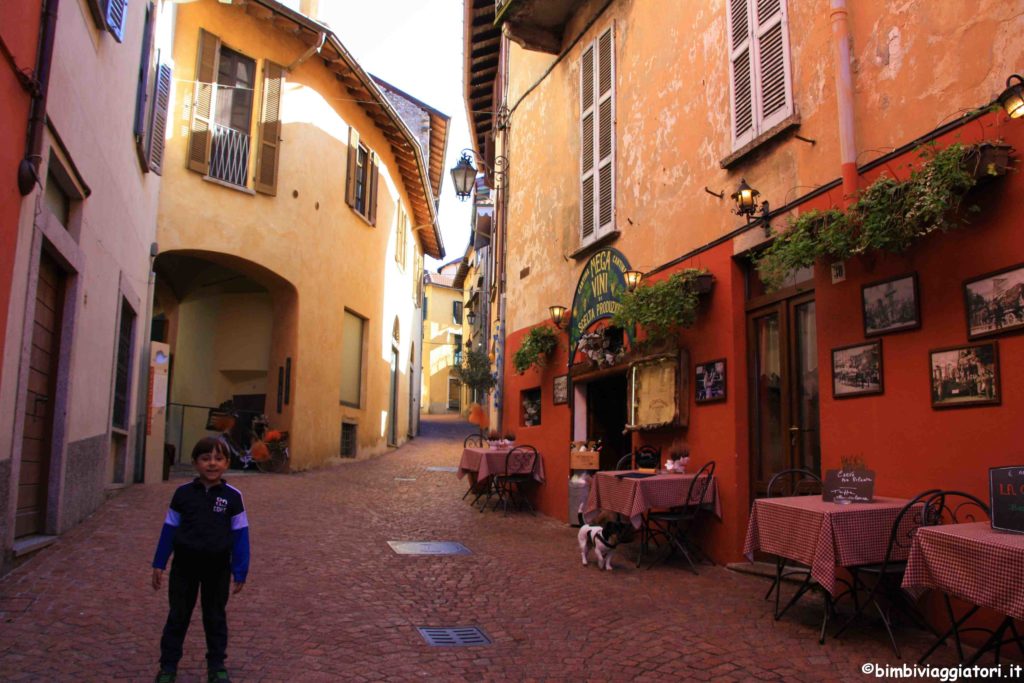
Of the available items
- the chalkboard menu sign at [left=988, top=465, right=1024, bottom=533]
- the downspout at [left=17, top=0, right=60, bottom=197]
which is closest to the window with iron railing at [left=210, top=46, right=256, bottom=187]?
the downspout at [left=17, top=0, right=60, bottom=197]

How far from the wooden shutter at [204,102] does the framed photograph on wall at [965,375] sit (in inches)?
460

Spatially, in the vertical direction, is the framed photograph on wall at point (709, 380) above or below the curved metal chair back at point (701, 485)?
above

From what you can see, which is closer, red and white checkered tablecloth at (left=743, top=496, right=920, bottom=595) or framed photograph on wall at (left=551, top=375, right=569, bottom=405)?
red and white checkered tablecloth at (left=743, top=496, right=920, bottom=595)

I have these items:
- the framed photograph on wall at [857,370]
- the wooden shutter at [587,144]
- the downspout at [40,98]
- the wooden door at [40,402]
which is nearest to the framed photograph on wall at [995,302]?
the framed photograph on wall at [857,370]

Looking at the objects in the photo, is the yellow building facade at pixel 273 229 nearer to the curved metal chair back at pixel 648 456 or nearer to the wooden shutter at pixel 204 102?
the wooden shutter at pixel 204 102

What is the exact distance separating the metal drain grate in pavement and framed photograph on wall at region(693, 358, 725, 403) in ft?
10.8

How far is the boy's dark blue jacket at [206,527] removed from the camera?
12.3ft

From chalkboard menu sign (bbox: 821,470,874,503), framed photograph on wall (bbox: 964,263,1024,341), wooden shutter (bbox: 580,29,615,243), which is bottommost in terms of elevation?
chalkboard menu sign (bbox: 821,470,874,503)

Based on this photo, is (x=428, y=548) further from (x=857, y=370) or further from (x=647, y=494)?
(x=857, y=370)

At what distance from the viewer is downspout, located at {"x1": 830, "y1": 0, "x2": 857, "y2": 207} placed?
5352 mm

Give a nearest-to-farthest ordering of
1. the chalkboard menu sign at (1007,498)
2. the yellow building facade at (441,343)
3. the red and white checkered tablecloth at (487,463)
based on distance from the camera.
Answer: the chalkboard menu sign at (1007,498) → the red and white checkered tablecloth at (487,463) → the yellow building facade at (441,343)

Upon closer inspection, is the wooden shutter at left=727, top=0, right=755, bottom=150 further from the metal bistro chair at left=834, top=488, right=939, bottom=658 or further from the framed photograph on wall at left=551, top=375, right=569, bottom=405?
the framed photograph on wall at left=551, top=375, right=569, bottom=405

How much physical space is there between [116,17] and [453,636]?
6550 millimetres

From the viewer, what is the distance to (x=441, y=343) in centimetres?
4650
